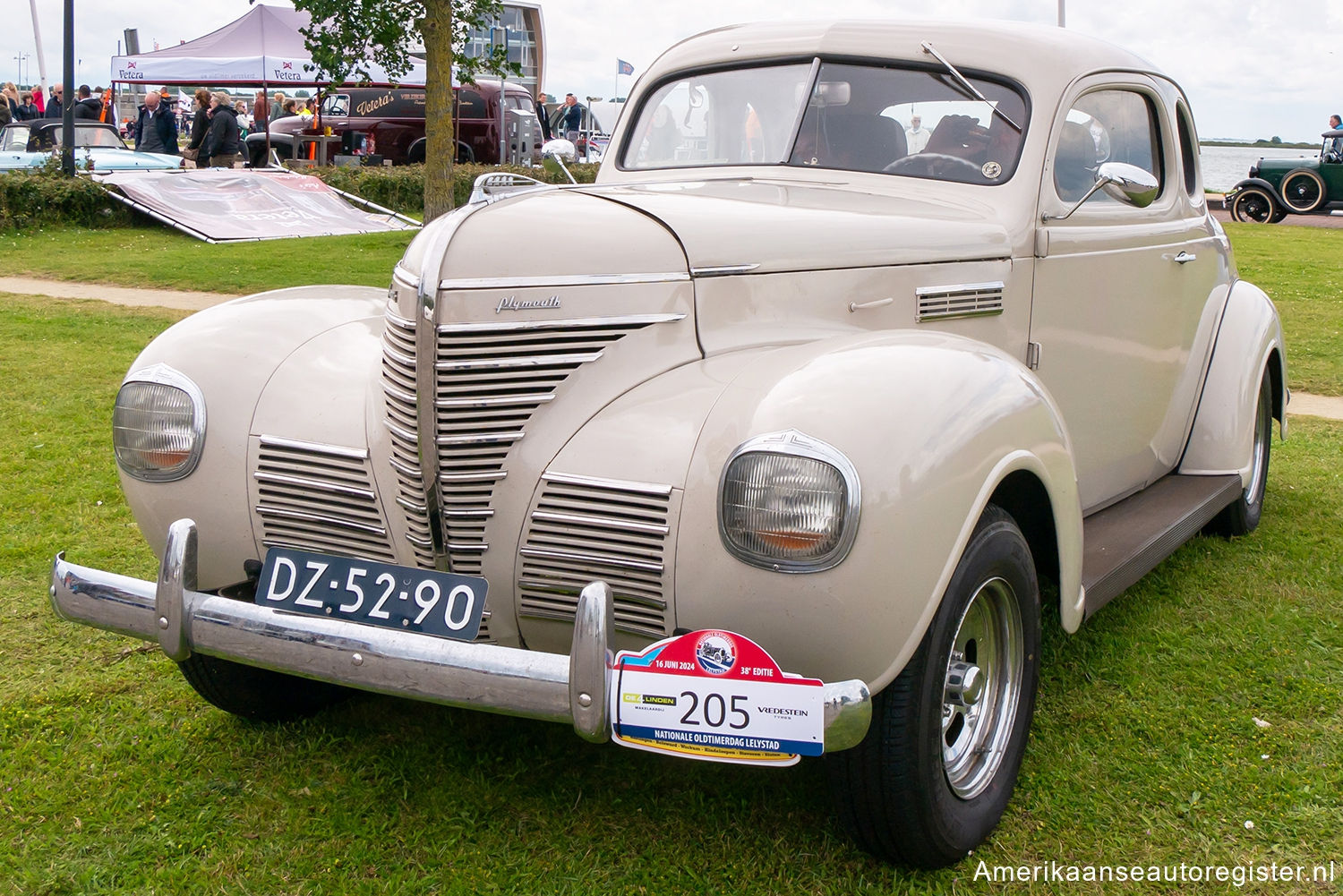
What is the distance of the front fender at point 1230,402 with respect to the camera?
14.1ft

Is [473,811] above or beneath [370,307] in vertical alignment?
beneath

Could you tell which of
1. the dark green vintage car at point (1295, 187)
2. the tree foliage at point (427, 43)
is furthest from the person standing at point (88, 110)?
the dark green vintage car at point (1295, 187)

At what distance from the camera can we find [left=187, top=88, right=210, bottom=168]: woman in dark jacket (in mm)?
17266

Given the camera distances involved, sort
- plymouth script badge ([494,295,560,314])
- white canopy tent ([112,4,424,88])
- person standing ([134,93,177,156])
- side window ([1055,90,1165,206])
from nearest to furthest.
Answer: plymouth script badge ([494,295,560,314]), side window ([1055,90,1165,206]), person standing ([134,93,177,156]), white canopy tent ([112,4,424,88])

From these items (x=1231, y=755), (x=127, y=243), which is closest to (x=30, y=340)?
(x=127, y=243)

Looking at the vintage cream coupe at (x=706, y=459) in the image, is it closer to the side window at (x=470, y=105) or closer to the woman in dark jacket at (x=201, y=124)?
the woman in dark jacket at (x=201, y=124)

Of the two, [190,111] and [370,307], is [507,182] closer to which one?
[370,307]

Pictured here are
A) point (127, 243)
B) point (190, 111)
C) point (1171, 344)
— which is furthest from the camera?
point (190, 111)

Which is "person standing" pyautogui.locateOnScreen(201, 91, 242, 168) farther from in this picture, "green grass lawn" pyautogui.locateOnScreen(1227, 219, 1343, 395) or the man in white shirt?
the man in white shirt

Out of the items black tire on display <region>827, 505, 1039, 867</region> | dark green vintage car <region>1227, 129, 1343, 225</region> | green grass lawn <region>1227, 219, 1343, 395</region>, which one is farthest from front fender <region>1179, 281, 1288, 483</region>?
dark green vintage car <region>1227, 129, 1343, 225</region>

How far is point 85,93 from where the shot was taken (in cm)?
2484

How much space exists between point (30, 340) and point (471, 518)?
23.8 ft

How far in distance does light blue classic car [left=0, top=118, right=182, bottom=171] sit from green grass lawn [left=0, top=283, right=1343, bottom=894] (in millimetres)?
15123

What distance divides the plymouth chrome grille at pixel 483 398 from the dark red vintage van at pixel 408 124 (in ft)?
64.9
